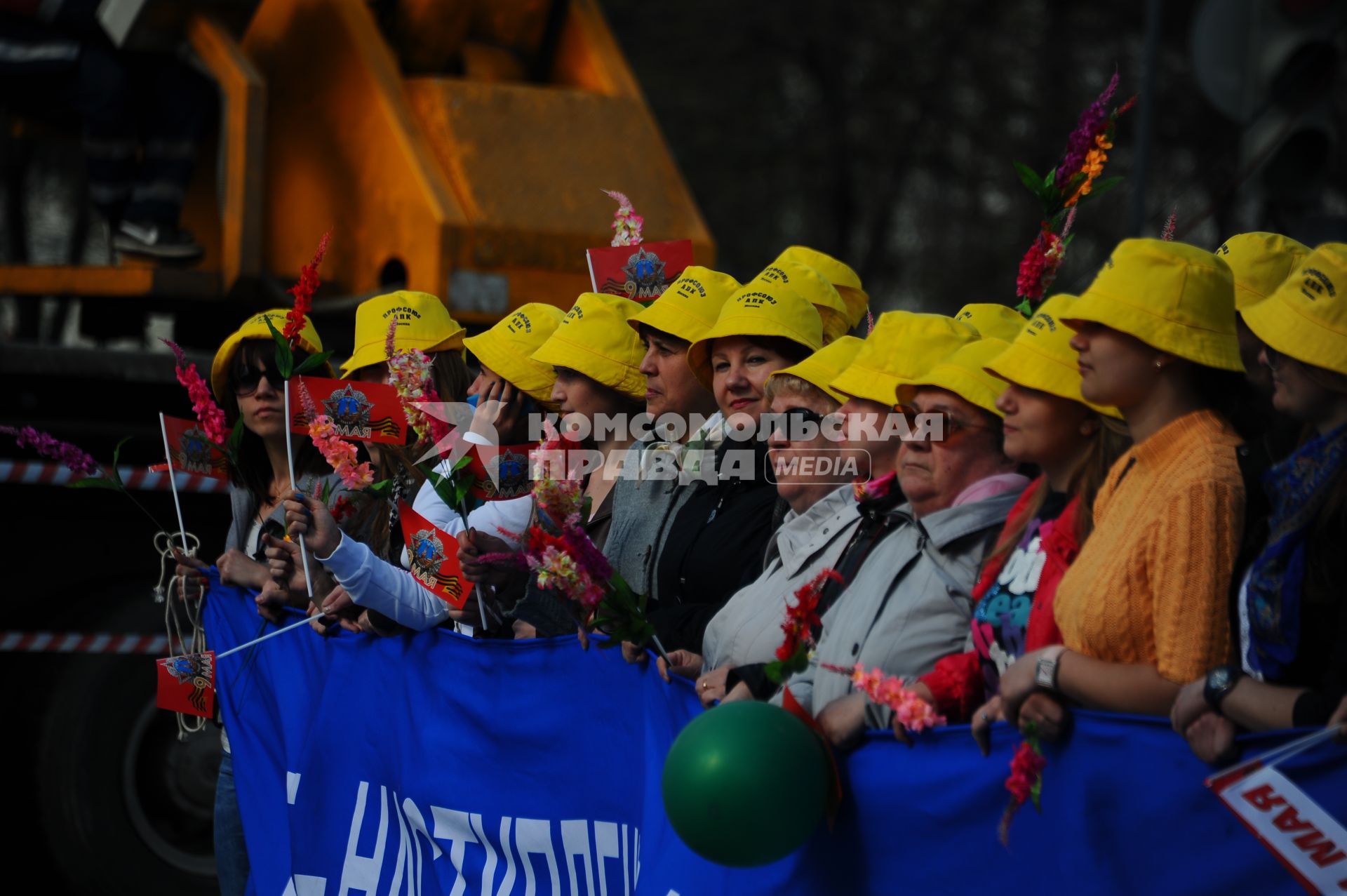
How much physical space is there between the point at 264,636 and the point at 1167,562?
122 inches

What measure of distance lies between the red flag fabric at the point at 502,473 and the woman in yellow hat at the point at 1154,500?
154 centimetres

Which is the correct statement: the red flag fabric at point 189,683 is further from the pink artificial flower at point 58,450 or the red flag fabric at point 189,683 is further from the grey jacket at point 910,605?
the grey jacket at point 910,605

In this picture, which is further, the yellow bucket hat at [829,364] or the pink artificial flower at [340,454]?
the pink artificial flower at [340,454]

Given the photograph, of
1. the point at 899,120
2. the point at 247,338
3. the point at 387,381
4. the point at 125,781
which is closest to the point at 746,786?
the point at 387,381

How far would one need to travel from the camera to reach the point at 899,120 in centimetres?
2038

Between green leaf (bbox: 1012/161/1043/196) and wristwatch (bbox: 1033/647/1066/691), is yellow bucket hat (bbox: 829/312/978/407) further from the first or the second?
wristwatch (bbox: 1033/647/1066/691)

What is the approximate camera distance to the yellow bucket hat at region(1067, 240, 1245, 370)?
3.11 meters

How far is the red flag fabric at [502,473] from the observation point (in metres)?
4.30

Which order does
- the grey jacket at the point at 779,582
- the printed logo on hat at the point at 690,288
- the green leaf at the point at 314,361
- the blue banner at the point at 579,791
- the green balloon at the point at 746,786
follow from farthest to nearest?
the printed logo on hat at the point at 690,288, the green leaf at the point at 314,361, the grey jacket at the point at 779,582, the green balloon at the point at 746,786, the blue banner at the point at 579,791

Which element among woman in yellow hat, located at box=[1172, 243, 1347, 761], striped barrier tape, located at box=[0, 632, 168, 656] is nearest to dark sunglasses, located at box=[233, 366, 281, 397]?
striped barrier tape, located at box=[0, 632, 168, 656]

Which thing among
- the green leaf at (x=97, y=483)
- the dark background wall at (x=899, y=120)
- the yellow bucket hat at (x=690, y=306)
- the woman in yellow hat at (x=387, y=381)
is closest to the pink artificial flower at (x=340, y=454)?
the woman in yellow hat at (x=387, y=381)

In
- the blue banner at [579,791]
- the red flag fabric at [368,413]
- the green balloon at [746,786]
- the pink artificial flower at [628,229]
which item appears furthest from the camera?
the pink artificial flower at [628,229]

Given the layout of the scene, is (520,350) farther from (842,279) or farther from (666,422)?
(842,279)

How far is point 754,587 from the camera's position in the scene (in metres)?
4.07
